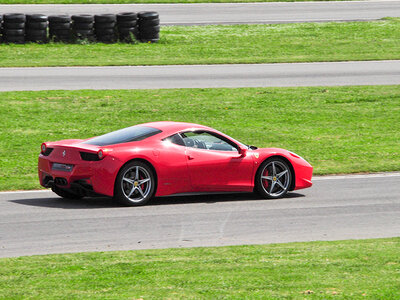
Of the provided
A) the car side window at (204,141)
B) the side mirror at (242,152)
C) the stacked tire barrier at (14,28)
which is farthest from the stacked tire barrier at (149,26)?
the side mirror at (242,152)

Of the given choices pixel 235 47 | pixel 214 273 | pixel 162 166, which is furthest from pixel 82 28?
pixel 214 273

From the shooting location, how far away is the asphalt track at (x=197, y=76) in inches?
909

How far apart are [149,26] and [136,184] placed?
17794 millimetres

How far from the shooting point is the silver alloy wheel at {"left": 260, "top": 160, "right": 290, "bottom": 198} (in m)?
13.0

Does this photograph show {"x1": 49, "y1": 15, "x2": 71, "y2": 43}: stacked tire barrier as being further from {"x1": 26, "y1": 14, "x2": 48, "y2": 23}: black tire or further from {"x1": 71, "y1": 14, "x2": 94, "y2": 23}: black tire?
{"x1": 26, "y1": 14, "x2": 48, "y2": 23}: black tire

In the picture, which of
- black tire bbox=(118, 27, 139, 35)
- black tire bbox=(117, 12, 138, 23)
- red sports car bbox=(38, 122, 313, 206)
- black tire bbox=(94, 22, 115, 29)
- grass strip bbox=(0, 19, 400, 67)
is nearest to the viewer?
red sports car bbox=(38, 122, 313, 206)

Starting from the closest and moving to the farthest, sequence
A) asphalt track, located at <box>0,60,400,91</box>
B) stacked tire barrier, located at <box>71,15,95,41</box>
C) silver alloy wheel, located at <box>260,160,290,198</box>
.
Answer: silver alloy wheel, located at <box>260,160,290,198</box> < asphalt track, located at <box>0,60,400,91</box> < stacked tire barrier, located at <box>71,15,95,41</box>

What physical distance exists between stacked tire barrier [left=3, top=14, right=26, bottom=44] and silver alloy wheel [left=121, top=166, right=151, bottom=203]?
16.2 m

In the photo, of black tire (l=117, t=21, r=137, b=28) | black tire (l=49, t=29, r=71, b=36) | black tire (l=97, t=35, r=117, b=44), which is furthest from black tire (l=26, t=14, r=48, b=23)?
black tire (l=117, t=21, r=137, b=28)

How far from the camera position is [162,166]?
12.0 m

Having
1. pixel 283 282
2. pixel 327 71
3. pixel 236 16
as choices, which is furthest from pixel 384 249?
pixel 236 16

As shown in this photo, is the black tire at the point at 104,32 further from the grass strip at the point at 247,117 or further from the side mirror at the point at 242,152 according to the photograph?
the side mirror at the point at 242,152

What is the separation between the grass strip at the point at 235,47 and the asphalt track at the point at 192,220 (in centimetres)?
1375

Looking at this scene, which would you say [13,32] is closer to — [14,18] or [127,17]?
[14,18]
